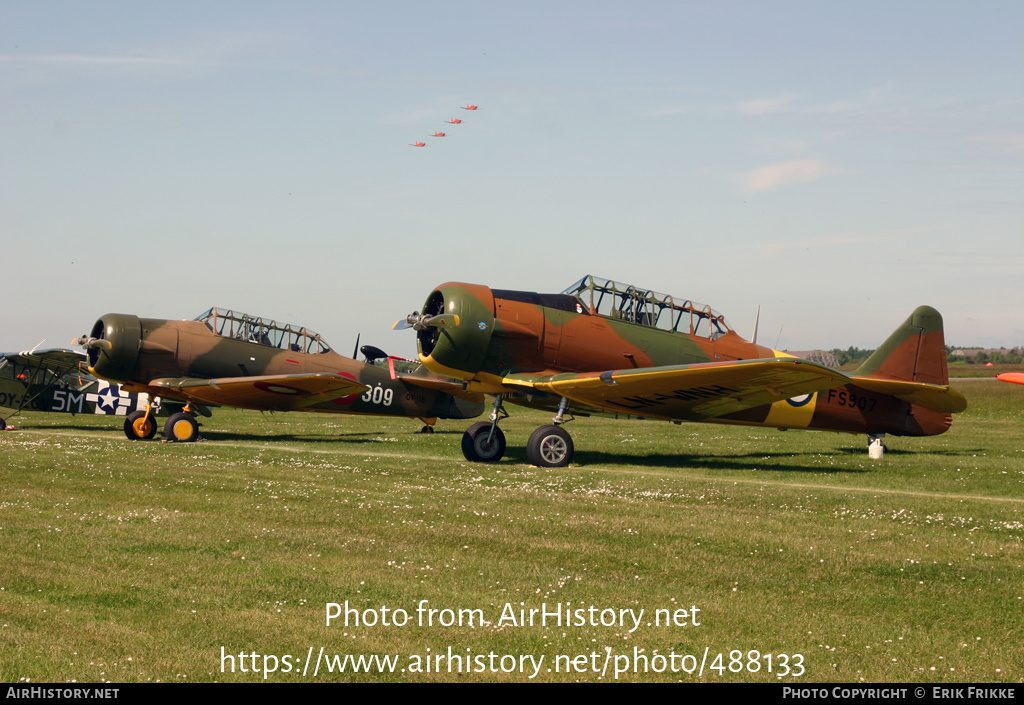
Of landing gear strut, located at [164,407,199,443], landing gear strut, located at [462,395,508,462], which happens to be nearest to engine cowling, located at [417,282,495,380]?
landing gear strut, located at [462,395,508,462]

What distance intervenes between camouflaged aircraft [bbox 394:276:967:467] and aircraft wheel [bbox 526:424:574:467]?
18mm

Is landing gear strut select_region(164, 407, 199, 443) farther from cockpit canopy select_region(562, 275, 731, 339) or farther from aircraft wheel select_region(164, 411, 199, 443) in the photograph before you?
cockpit canopy select_region(562, 275, 731, 339)

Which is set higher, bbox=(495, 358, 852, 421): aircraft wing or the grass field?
bbox=(495, 358, 852, 421): aircraft wing

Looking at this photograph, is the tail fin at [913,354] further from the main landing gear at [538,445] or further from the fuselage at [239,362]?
the fuselage at [239,362]

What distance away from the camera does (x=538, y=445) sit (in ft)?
51.6

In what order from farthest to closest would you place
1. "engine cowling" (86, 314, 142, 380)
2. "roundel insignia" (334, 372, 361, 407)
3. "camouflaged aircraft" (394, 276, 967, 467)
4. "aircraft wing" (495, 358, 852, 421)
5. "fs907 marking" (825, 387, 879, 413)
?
"roundel insignia" (334, 372, 361, 407) → "engine cowling" (86, 314, 142, 380) → "fs907 marking" (825, 387, 879, 413) → "camouflaged aircraft" (394, 276, 967, 467) → "aircraft wing" (495, 358, 852, 421)

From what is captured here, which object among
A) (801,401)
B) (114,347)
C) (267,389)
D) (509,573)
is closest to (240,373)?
(267,389)

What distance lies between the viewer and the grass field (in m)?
5.08

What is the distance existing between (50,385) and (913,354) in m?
22.7

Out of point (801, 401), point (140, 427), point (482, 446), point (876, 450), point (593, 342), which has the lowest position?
point (140, 427)

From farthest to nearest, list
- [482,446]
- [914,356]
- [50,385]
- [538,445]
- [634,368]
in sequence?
[50,385]
[914,356]
[482,446]
[634,368]
[538,445]

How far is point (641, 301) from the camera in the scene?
1706 centimetres

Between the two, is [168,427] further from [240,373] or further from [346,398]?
[346,398]
